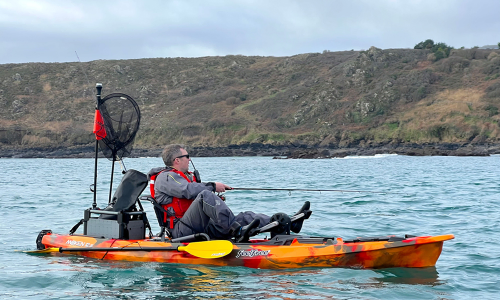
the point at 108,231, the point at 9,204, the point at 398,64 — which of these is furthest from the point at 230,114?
the point at 108,231

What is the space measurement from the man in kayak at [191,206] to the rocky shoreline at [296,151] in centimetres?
4985

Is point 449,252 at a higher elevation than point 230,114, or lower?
lower

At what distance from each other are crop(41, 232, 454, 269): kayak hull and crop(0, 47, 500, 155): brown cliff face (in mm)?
52406

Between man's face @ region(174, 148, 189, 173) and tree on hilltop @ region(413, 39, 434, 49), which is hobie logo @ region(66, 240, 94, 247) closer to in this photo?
man's face @ region(174, 148, 189, 173)

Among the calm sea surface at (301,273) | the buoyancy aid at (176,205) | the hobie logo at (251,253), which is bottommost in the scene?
the calm sea surface at (301,273)

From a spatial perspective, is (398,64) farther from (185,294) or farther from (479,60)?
(185,294)

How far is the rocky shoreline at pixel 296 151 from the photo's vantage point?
2237 inches

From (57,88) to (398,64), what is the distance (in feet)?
178

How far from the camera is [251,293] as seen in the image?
672 centimetres

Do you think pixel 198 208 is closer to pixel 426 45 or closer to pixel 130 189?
pixel 130 189

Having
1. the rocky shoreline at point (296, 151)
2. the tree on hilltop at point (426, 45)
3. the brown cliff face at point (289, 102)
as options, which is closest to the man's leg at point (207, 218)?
the rocky shoreline at point (296, 151)

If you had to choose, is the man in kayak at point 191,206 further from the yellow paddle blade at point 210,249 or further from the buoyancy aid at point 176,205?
the yellow paddle blade at point 210,249

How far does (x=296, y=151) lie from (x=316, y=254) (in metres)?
52.3

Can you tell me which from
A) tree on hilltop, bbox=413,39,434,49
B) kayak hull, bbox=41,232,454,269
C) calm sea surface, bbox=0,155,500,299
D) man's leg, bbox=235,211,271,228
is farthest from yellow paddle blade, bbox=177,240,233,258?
tree on hilltop, bbox=413,39,434,49
